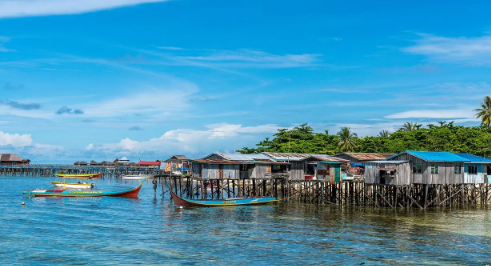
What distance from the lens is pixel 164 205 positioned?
5478 cm

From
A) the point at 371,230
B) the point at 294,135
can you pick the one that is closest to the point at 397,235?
the point at 371,230

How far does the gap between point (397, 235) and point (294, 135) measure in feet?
271

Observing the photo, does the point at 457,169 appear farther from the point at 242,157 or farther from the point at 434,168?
the point at 242,157

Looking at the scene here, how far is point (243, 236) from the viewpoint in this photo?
109 ft

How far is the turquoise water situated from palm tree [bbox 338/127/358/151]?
53795mm

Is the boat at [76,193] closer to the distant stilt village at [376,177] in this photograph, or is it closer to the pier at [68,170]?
the distant stilt village at [376,177]

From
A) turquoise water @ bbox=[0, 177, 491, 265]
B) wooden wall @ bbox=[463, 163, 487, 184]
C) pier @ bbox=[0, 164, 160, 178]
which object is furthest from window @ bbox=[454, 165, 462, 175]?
pier @ bbox=[0, 164, 160, 178]

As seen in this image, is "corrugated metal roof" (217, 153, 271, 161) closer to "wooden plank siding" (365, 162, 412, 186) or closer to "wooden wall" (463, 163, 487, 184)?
"wooden plank siding" (365, 162, 412, 186)

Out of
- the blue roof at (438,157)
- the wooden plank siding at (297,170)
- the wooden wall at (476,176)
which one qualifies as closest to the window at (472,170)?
the wooden wall at (476,176)

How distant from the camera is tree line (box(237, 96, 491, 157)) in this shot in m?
86.0

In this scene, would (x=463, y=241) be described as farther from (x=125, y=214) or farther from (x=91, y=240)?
(x=125, y=214)

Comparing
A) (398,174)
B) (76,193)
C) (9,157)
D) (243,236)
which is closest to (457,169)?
(398,174)

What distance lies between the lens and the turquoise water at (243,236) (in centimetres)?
2680

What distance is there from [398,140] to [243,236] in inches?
2789
